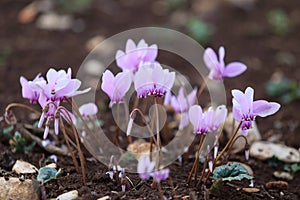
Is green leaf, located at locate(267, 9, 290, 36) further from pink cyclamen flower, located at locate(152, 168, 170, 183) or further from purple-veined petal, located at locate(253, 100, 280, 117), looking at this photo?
pink cyclamen flower, located at locate(152, 168, 170, 183)

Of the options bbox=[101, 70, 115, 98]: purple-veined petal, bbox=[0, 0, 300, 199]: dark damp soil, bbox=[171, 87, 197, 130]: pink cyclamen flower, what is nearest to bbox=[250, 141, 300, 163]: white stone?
bbox=[0, 0, 300, 199]: dark damp soil

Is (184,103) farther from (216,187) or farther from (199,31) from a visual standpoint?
(199,31)

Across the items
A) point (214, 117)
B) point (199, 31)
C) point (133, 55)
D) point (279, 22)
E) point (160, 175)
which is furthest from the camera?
point (279, 22)

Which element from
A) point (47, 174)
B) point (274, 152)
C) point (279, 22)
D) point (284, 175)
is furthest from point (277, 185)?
point (279, 22)

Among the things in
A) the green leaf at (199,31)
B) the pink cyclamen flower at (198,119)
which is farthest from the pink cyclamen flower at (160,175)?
the green leaf at (199,31)

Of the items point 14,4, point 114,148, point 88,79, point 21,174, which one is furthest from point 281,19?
point 21,174

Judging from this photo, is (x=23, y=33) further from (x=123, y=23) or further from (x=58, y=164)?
(x=58, y=164)

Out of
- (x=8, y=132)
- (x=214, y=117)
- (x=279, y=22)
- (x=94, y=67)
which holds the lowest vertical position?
(x=8, y=132)
